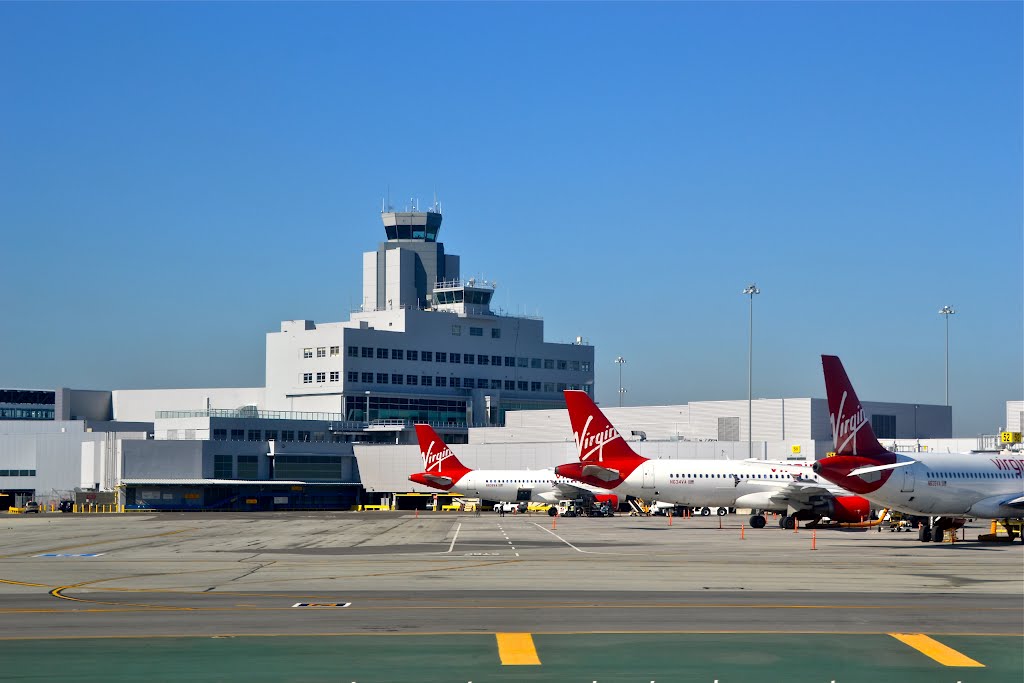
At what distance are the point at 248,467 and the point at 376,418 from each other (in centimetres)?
2328

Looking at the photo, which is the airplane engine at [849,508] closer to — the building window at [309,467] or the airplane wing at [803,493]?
the airplane wing at [803,493]

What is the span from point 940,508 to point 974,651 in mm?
37968

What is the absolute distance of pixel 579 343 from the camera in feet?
627

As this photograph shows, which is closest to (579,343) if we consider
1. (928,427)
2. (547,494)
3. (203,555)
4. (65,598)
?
(928,427)

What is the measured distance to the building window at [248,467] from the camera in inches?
5650

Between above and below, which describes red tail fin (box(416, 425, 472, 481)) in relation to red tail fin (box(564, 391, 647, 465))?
below

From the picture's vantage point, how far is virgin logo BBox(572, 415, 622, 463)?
3265 inches

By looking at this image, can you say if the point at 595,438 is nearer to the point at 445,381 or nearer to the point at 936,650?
the point at 936,650

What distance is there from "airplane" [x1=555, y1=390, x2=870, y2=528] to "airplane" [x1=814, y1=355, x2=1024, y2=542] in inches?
689

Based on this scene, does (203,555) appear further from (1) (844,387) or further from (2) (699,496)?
(2) (699,496)

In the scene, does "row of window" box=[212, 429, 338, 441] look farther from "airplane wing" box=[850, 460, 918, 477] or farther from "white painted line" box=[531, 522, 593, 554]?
"airplane wing" box=[850, 460, 918, 477]

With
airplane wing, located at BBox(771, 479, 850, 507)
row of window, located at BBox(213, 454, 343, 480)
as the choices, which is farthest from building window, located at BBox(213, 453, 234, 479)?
airplane wing, located at BBox(771, 479, 850, 507)

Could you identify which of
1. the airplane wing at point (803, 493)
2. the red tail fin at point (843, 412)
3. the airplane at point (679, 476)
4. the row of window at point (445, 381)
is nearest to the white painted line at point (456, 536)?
the airplane at point (679, 476)

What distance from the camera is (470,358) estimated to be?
17600 centimetres
